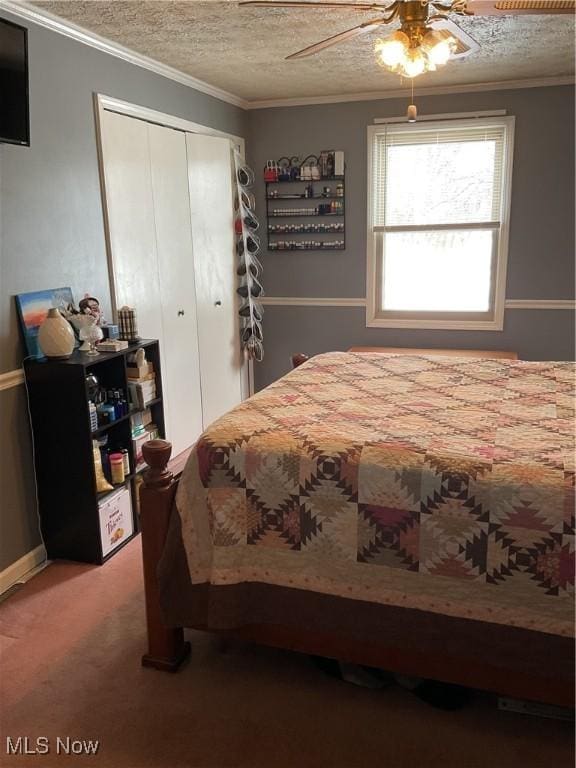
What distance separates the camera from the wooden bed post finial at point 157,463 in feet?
6.46

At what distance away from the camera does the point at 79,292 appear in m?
3.02

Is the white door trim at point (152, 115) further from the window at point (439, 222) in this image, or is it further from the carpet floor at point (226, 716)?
the carpet floor at point (226, 716)

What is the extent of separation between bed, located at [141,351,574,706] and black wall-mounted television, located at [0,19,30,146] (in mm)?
1416

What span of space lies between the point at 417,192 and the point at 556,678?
3680 millimetres

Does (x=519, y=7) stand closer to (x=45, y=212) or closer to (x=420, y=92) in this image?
(x=45, y=212)

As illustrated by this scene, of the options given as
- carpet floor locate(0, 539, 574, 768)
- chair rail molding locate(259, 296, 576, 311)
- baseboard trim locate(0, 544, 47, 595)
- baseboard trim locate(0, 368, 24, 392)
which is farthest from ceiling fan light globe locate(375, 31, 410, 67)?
chair rail molding locate(259, 296, 576, 311)

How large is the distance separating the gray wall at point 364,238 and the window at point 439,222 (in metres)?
0.09

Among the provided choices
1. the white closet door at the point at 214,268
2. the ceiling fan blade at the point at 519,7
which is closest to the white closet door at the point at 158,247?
the white closet door at the point at 214,268

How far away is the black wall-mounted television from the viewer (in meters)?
2.33

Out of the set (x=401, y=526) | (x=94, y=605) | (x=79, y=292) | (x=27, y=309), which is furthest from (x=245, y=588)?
(x=79, y=292)

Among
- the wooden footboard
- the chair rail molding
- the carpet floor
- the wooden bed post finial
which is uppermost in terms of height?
the chair rail molding

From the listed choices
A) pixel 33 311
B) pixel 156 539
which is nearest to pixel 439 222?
pixel 33 311

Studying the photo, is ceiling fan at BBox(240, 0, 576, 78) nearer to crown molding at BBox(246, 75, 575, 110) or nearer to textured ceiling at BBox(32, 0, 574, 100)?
textured ceiling at BBox(32, 0, 574, 100)

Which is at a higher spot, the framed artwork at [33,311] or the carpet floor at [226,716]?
the framed artwork at [33,311]
